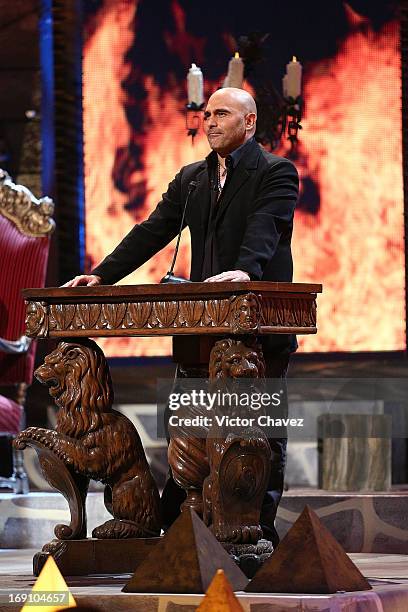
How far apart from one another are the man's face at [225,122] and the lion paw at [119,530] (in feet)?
3.57

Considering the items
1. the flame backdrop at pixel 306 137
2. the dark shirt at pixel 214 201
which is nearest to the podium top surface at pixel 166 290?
the dark shirt at pixel 214 201

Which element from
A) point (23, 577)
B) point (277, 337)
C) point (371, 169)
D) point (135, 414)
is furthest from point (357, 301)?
point (23, 577)

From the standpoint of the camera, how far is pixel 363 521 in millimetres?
5055

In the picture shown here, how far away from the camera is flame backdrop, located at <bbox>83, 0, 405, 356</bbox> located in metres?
6.72

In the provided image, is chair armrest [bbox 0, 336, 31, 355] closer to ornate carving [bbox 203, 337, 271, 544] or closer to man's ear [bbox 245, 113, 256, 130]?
man's ear [bbox 245, 113, 256, 130]

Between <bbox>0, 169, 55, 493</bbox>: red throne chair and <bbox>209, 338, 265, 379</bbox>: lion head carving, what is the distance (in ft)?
7.14

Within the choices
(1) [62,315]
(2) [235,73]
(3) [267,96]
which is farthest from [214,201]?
(3) [267,96]

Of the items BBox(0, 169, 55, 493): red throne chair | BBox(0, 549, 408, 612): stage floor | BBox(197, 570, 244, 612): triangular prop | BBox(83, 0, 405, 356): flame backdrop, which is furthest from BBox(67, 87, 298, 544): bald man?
BBox(83, 0, 405, 356): flame backdrop

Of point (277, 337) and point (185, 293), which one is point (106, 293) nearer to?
point (185, 293)

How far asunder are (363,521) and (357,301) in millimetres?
1873

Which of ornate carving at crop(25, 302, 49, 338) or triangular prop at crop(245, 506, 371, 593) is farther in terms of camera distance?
ornate carving at crop(25, 302, 49, 338)

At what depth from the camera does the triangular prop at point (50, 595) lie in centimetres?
295

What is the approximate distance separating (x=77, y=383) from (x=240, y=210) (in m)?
0.67

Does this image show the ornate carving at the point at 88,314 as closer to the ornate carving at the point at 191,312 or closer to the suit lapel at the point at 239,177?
the ornate carving at the point at 191,312
